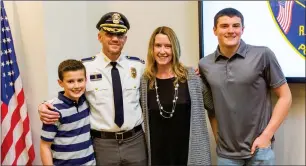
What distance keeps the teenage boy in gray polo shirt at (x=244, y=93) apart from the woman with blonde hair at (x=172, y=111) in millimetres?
146

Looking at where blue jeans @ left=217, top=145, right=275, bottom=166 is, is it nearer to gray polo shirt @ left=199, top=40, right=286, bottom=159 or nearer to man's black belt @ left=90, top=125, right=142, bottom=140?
gray polo shirt @ left=199, top=40, right=286, bottom=159

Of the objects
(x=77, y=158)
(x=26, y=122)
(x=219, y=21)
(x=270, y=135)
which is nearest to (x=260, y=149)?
(x=270, y=135)

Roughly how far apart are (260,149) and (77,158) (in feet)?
3.69

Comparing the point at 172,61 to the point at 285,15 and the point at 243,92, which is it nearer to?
the point at 243,92

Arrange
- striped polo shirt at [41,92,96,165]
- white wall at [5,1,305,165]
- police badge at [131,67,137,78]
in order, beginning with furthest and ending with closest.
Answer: white wall at [5,1,305,165] < police badge at [131,67,137,78] < striped polo shirt at [41,92,96,165]

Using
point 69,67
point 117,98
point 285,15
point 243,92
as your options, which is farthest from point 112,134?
point 285,15

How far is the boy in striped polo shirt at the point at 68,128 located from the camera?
1.99 m

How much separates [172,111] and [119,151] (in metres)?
0.42

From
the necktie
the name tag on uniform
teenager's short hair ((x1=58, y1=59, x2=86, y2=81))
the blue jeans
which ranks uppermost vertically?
teenager's short hair ((x1=58, y1=59, x2=86, y2=81))

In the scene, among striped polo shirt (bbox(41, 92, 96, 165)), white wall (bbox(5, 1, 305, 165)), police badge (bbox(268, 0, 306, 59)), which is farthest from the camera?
white wall (bbox(5, 1, 305, 165))

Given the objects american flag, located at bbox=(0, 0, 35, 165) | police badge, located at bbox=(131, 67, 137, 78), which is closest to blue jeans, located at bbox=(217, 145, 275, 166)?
police badge, located at bbox=(131, 67, 137, 78)

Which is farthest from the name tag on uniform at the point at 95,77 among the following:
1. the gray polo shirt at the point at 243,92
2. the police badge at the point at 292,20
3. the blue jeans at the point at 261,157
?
the police badge at the point at 292,20

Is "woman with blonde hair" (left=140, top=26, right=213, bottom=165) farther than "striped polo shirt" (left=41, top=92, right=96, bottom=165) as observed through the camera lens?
Yes

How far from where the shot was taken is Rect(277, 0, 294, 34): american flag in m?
2.62
